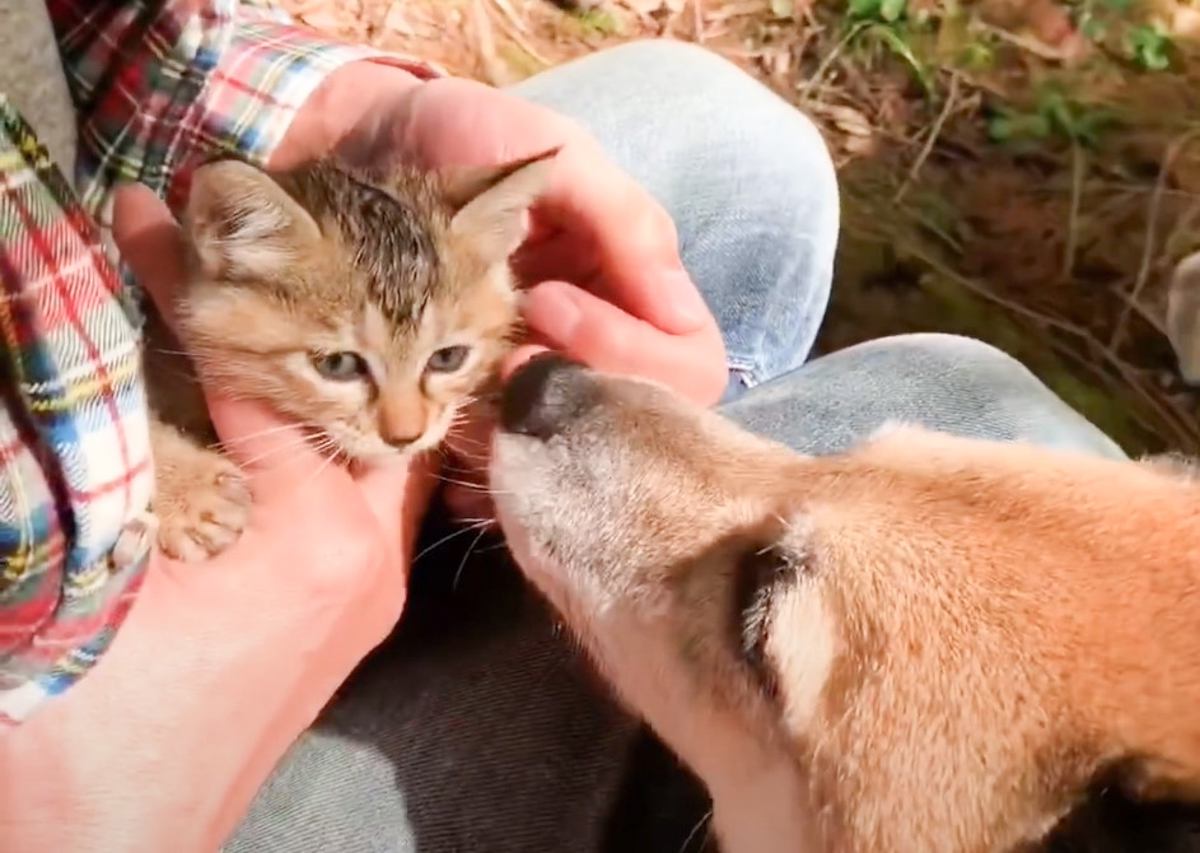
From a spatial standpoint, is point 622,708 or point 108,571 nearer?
point 108,571

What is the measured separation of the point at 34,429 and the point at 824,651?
0.59 metres

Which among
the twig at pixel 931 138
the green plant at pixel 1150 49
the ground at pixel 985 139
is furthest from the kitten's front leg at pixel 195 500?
the green plant at pixel 1150 49

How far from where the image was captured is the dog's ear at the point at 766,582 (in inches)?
39.4

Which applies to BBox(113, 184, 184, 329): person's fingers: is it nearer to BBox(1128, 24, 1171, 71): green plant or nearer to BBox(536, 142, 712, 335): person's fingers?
BBox(536, 142, 712, 335): person's fingers

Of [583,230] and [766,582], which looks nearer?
[766,582]

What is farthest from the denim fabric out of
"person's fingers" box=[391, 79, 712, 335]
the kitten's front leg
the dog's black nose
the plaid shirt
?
the plaid shirt

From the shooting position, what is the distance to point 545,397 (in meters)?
1.19

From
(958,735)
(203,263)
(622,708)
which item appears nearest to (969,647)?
(958,735)

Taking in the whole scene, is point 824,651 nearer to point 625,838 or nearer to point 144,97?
point 625,838

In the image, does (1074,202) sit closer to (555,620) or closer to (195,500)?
(555,620)

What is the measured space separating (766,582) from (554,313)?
41 centimetres

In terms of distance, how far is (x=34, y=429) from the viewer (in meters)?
0.89

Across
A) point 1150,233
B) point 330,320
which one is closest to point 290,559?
→ point 330,320

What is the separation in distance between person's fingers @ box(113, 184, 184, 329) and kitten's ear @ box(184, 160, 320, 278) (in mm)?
43
